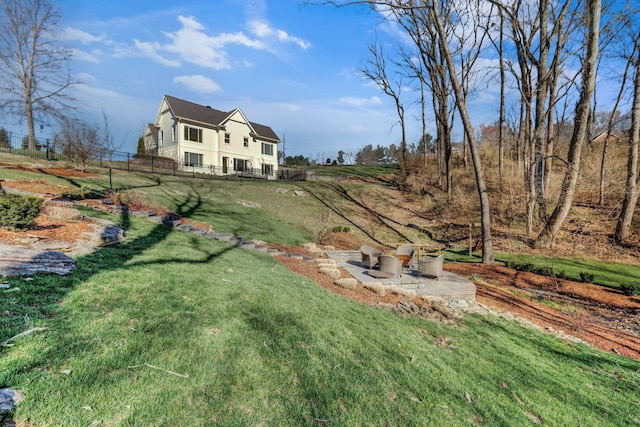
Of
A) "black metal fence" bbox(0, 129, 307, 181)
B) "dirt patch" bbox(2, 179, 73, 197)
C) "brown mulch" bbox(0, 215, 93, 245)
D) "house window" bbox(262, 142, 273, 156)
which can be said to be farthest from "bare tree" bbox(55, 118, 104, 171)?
"house window" bbox(262, 142, 273, 156)

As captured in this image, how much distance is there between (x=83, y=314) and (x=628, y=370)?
8.54 meters

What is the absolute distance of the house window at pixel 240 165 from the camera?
33.4 metres

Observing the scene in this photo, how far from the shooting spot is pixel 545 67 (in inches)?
561

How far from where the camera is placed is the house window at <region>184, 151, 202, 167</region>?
2882cm

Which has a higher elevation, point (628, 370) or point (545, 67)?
point (545, 67)

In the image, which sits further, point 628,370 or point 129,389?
point 628,370

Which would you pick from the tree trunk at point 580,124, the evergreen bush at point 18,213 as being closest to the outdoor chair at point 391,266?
the evergreen bush at point 18,213

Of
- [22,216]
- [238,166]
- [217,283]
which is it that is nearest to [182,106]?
[238,166]

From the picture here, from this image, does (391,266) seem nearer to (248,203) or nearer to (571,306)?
(571,306)

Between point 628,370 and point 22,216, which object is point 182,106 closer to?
point 22,216

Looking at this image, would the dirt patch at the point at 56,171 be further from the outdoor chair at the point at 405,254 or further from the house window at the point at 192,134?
the outdoor chair at the point at 405,254

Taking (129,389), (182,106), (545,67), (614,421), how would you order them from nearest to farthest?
1. (129,389)
2. (614,421)
3. (545,67)
4. (182,106)

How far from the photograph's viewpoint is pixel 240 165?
34.3 metres

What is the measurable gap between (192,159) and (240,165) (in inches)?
242
